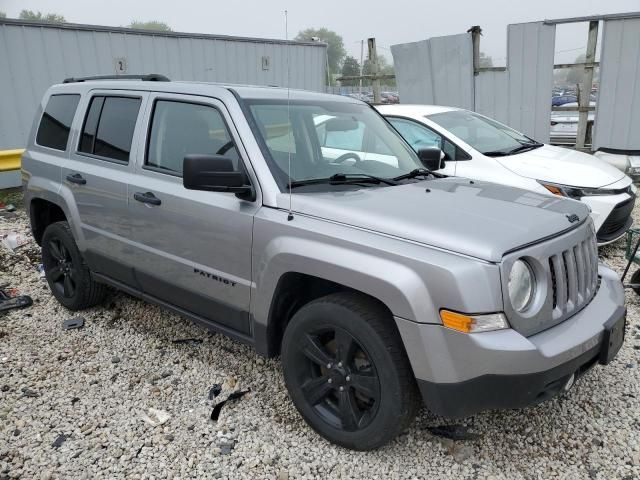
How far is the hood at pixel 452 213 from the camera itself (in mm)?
2240

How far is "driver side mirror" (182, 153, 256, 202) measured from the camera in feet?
8.43

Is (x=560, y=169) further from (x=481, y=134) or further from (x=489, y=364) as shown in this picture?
(x=489, y=364)

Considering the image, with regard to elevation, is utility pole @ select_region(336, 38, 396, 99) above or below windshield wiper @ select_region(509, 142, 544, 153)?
above

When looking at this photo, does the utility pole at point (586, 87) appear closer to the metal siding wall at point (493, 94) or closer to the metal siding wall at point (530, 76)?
the metal siding wall at point (530, 76)

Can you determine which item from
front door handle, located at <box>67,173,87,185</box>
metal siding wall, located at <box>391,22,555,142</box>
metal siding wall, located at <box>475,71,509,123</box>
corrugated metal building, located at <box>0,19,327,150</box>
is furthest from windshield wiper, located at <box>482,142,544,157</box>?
front door handle, located at <box>67,173,87,185</box>

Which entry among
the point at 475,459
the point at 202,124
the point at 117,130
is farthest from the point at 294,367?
the point at 117,130

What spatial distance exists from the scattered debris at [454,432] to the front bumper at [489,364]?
0.58 meters

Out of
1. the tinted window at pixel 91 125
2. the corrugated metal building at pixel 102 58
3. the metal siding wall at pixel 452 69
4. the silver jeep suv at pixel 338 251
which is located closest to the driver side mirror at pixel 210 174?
the silver jeep suv at pixel 338 251

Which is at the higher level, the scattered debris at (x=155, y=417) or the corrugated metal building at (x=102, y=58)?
the corrugated metal building at (x=102, y=58)

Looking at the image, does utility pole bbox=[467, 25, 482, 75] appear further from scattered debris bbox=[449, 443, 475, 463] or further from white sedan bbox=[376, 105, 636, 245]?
scattered debris bbox=[449, 443, 475, 463]

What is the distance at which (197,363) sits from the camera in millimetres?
3537

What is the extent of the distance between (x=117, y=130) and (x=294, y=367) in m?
2.14

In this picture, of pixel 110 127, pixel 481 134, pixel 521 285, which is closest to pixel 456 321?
A: pixel 521 285

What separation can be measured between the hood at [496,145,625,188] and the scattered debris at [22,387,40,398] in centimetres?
470
